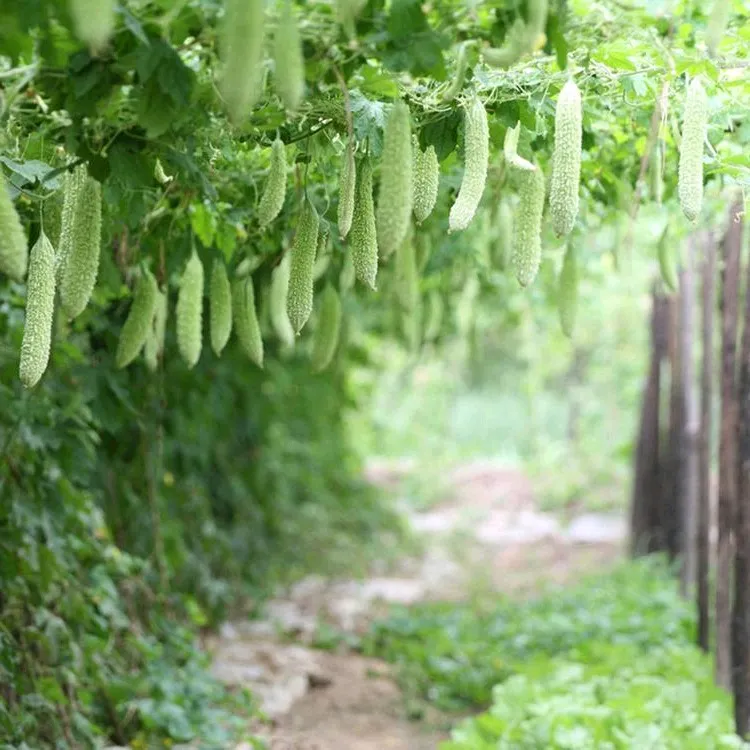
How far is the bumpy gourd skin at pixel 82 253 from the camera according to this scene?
7.30ft

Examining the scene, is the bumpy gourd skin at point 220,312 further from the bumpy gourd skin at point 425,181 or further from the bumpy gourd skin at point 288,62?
the bumpy gourd skin at point 288,62

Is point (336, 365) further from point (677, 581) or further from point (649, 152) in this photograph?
point (649, 152)

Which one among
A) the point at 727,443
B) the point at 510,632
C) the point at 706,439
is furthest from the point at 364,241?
the point at 510,632

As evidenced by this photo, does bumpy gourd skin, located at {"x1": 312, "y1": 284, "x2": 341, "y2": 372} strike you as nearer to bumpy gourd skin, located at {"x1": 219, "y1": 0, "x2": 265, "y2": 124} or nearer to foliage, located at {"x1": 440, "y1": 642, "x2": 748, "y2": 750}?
bumpy gourd skin, located at {"x1": 219, "y1": 0, "x2": 265, "y2": 124}

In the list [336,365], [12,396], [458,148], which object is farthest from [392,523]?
[458,148]

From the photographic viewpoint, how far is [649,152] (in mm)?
2947

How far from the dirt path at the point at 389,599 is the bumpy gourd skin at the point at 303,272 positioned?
289 cm

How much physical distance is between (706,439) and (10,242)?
4420 millimetres

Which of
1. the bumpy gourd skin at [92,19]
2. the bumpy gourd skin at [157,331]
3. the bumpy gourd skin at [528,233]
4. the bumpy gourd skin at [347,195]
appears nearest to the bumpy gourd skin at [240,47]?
the bumpy gourd skin at [92,19]

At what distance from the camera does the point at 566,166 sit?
219 centimetres

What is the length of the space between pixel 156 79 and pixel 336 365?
533 centimetres

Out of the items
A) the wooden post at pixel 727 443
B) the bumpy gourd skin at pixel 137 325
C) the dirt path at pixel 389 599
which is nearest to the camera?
the bumpy gourd skin at pixel 137 325

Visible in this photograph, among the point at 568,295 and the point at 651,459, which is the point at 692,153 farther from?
the point at 651,459

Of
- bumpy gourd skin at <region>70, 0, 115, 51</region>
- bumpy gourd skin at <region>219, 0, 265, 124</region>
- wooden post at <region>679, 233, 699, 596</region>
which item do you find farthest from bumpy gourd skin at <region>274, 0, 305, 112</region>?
wooden post at <region>679, 233, 699, 596</region>
